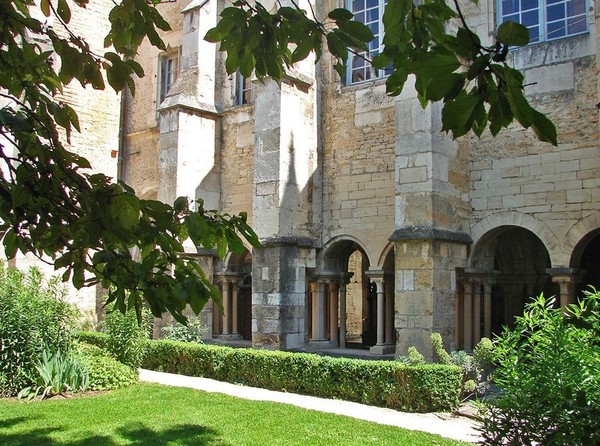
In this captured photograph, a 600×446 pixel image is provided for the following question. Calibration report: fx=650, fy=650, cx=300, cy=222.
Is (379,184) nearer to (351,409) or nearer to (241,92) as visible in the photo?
(241,92)

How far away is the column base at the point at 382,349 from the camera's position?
11882 mm

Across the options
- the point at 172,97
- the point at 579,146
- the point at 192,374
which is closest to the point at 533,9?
the point at 579,146

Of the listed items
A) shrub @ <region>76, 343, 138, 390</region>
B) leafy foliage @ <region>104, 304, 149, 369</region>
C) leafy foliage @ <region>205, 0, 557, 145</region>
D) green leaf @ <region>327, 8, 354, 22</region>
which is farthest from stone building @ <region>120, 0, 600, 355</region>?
green leaf @ <region>327, 8, 354, 22</region>

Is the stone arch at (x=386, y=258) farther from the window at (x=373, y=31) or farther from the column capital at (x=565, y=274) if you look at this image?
the window at (x=373, y=31)

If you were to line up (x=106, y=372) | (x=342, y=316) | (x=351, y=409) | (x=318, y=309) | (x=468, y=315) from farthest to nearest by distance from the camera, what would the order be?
(x=342, y=316)
(x=318, y=309)
(x=468, y=315)
(x=106, y=372)
(x=351, y=409)

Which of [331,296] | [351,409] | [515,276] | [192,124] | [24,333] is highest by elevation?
[192,124]

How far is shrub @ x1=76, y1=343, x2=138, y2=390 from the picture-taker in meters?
9.56

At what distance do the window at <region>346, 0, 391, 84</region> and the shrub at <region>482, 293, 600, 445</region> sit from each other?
28.1 feet

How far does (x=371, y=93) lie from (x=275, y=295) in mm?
4184

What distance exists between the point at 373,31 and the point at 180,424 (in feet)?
27.5

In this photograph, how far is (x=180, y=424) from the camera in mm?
7332

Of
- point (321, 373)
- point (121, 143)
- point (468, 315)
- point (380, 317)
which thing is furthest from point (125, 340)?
point (121, 143)

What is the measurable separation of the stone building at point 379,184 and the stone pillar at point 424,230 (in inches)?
0.9

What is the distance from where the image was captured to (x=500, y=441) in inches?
171
